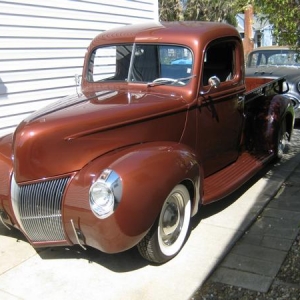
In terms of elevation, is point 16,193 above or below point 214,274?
above

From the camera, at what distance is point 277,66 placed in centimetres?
972

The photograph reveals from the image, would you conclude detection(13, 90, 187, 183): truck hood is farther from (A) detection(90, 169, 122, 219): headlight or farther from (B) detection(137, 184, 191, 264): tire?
(B) detection(137, 184, 191, 264): tire

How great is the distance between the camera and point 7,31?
5.82m

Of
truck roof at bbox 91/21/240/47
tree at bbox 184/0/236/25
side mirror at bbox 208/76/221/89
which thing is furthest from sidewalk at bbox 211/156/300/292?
tree at bbox 184/0/236/25

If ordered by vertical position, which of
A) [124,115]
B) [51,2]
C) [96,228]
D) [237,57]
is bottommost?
[96,228]

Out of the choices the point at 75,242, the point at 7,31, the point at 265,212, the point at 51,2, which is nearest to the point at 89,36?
the point at 51,2

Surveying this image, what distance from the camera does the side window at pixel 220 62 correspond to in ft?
14.5

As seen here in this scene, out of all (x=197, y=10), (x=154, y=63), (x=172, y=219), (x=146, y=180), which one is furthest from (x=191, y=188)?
(x=197, y=10)

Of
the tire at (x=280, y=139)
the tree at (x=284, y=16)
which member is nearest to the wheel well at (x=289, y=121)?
the tire at (x=280, y=139)

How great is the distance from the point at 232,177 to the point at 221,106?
2.49 feet

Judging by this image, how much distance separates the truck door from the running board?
0.30 ft

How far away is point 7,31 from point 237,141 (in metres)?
3.39

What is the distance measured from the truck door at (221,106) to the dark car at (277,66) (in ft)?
13.1

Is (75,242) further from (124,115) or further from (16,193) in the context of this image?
(124,115)
